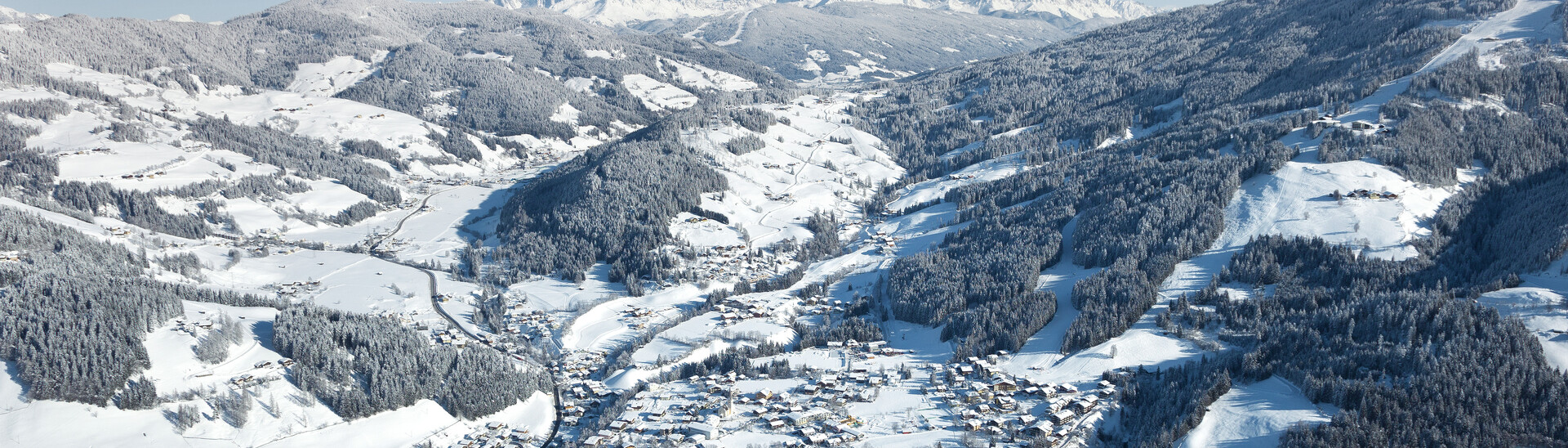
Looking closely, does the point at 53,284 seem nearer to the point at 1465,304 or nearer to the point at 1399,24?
the point at 1465,304

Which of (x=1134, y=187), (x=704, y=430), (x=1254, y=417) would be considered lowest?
(x=704, y=430)

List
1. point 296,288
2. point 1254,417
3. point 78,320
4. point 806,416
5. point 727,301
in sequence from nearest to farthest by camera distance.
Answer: point 1254,417
point 806,416
point 78,320
point 727,301
point 296,288

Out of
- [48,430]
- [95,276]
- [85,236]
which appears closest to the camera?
[48,430]

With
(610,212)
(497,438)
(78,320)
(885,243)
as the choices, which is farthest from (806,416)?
(610,212)

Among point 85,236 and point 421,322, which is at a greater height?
point 85,236

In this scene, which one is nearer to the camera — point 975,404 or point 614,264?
point 975,404

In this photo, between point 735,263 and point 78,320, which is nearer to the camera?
point 78,320

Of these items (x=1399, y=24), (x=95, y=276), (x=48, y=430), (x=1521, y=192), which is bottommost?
(x=48, y=430)

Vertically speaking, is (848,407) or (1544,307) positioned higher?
(1544,307)

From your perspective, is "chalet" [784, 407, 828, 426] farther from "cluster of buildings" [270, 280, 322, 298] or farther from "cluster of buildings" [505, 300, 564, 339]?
"cluster of buildings" [270, 280, 322, 298]

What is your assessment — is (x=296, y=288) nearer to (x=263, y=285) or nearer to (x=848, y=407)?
(x=263, y=285)

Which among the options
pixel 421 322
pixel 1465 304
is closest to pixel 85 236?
pixel 421 322
